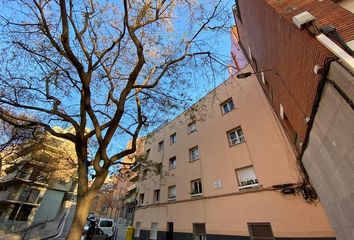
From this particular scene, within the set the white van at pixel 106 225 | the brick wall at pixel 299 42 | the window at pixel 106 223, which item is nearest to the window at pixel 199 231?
the brick wall at pixel 299 42

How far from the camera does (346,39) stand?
124 inches

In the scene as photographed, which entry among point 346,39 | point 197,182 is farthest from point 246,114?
point 346,39

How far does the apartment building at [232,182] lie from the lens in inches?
293

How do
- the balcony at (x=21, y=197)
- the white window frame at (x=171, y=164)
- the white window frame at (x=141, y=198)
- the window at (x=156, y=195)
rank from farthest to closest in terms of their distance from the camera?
the balcony at (x=21, y=197)
the white window frame at (x=141, y=198)
the window at (x=156, y=195)
the white window frame at (x=171, y=164)

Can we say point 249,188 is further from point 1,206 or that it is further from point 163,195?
point 1,206

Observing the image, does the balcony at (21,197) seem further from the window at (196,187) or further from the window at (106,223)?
the window at (196,187)

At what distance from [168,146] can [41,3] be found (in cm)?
1333

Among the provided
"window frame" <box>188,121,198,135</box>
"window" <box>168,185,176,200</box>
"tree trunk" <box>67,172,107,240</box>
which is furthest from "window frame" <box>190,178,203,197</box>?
"tree trunk" <box>67,172,107,240</box>

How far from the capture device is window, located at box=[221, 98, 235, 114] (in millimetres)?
12355

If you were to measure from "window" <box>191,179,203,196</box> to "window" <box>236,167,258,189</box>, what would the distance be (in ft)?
10.2

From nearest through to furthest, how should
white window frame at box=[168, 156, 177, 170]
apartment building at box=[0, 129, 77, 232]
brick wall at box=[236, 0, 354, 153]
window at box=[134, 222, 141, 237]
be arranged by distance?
brick wall at box=[236, 0, 354, 153]
white window frame at box=[168, 156, 177, 170]
window at box=[134, 222, 141, 237]
apartment building at box=[0, 129, 77, 232]

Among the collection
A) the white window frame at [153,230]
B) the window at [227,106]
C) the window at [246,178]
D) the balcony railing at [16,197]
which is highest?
the window at [227,106]

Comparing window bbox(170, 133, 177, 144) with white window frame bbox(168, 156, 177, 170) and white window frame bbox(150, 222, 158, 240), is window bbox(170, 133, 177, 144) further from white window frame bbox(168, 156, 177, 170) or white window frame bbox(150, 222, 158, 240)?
white window frame bbox(150, 222, 158, 240)

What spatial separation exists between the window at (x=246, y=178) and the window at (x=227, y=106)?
414 centimetres
